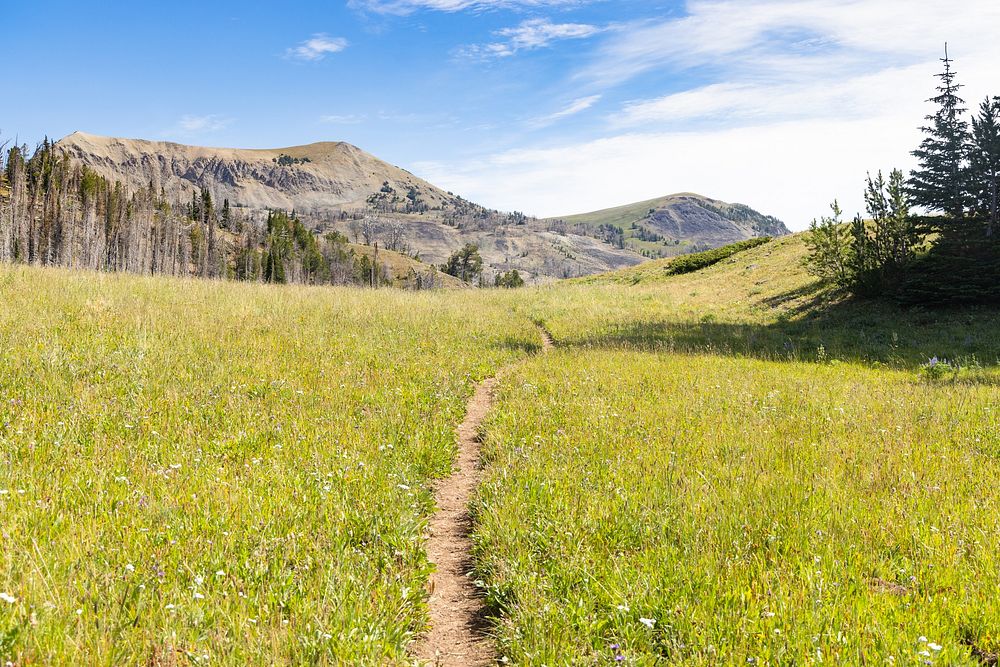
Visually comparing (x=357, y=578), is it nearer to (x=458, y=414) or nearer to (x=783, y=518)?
(x=783, y=518)

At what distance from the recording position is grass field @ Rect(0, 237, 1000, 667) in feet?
11.5

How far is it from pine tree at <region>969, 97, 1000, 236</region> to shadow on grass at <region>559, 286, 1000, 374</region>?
4445mm

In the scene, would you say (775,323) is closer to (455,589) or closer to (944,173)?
(944,173)

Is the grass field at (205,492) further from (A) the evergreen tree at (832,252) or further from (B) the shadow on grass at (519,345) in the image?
(A) the evergreen tree at (832,252)

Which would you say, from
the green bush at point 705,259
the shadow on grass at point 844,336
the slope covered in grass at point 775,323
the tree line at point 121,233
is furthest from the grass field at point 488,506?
the green bush at point 705,259

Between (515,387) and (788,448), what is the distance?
5.48m

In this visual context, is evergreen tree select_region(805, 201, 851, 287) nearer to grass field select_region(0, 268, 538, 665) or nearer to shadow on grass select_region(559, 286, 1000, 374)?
shadow on grass select_region(559, 286, 1000, 374)

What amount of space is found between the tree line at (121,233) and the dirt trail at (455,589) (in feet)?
142

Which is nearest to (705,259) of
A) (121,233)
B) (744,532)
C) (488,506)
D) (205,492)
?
(744,532)

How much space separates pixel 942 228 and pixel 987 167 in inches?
111

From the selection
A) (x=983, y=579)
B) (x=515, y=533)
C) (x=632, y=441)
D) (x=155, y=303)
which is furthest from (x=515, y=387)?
(x=155, y=303)

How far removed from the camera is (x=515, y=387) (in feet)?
36.8

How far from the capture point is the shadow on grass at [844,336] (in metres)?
15.3

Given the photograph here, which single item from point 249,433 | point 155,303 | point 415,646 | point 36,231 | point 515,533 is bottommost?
point 415,646
